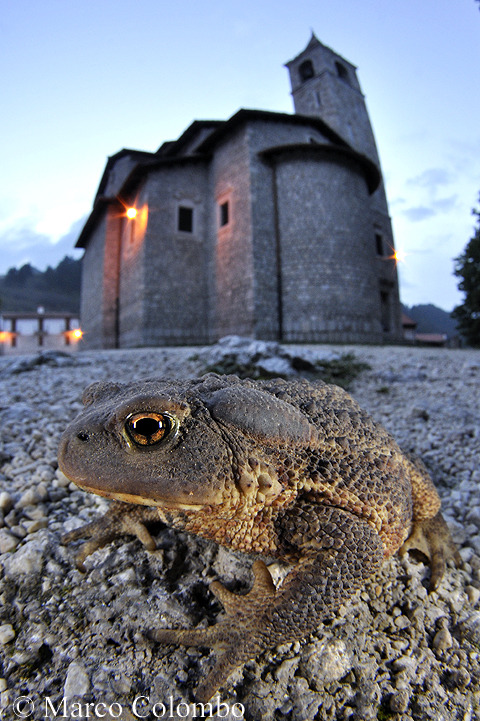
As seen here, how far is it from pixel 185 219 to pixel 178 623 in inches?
645

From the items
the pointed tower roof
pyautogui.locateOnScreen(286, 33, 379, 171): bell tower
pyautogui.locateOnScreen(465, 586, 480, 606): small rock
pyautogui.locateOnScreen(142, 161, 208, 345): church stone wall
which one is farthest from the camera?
the pointed tower roof

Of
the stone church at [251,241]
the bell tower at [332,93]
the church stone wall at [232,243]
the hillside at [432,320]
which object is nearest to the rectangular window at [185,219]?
the stone church at [251,241]

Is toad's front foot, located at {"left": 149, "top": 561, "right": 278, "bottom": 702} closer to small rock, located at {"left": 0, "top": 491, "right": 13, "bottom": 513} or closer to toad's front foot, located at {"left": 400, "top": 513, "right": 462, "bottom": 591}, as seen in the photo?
toad's front foot, located at {"left": 400, "top": 513, "right": 462, "bottom": 591}

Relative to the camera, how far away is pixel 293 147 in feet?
44.3

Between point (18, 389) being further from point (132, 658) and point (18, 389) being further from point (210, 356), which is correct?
point (132, 658)

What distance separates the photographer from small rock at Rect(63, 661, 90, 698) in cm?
104

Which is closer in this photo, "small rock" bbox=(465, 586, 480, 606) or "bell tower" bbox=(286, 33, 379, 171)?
"small rock" bbox=(465, 586, 480, 606)

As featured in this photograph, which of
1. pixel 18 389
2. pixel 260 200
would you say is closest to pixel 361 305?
pixel 260 200

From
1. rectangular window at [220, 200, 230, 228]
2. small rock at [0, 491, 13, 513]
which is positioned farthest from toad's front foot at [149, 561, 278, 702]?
rectangular window at [220, 200, 230, 228]

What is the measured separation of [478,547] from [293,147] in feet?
49.1

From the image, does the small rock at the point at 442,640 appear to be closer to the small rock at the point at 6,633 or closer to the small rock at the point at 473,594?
the small rock at the point at 473,594

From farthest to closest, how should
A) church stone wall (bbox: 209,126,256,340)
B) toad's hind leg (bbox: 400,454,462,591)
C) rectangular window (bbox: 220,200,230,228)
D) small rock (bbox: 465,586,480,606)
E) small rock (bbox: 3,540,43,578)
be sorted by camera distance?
rectangular window (bbox: 220,200,230,228), church stone wall (bbox: 209,126,256,340), toad's hind leg (bbox: 400,454,462,591), small rock (bbox: 465,586,480,606), small rock (bbox: 3,540,43,578)

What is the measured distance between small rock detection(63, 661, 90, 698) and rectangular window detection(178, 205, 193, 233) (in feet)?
52.7

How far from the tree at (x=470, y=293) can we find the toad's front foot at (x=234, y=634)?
63.2ft
